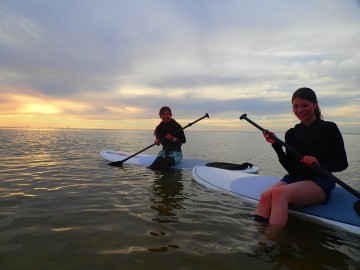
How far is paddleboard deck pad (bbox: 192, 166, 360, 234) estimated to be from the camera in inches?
165

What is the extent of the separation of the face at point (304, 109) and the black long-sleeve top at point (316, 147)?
13cm

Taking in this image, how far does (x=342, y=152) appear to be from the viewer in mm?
4004

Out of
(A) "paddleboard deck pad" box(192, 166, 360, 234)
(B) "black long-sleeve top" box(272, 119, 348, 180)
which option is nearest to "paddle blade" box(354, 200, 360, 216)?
(A) "paddleboard deck pad" box(192, 166, 360, 234)

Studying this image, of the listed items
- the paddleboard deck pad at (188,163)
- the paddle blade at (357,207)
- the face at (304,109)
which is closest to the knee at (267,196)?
the face at (304,109)

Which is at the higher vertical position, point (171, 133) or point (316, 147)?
point (171, 133)

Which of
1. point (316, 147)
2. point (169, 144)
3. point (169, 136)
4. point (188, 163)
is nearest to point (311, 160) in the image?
point (316, 147)

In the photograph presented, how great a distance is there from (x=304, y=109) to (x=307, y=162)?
847 millimetres

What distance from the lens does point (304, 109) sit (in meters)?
4.20

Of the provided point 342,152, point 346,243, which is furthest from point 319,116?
point 346,243

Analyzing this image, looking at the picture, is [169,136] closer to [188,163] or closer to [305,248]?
[188,163]

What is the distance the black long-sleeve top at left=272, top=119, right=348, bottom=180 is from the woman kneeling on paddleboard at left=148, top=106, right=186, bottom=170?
533 centimetres

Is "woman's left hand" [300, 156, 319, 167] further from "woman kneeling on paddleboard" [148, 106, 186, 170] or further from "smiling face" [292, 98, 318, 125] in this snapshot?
"woman kneeling on paddleboard" [148, 106, 186, 170]

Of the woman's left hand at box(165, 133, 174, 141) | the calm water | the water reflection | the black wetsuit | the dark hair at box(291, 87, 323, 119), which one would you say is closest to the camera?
the calm water

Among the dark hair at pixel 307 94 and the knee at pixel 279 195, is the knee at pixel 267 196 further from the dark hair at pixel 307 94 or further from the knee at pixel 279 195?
the dark hair at pixel 307 94
